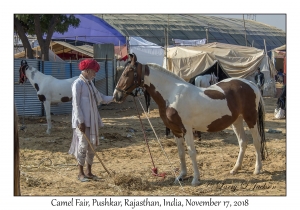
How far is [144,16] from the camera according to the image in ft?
129

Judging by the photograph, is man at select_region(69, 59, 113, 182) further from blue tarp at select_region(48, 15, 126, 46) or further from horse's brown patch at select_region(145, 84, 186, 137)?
blue tarp at select_region(48, 15, 126, 46)

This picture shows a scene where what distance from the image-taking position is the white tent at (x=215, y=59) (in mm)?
19172

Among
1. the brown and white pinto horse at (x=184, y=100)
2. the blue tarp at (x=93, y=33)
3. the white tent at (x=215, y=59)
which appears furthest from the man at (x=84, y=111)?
the blue tarp at (x=93, y=33)

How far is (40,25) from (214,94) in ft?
40.3

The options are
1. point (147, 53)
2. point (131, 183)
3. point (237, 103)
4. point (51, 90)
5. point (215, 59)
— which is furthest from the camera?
point (147, 53)

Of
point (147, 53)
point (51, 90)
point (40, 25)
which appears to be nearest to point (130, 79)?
point (51, 90)

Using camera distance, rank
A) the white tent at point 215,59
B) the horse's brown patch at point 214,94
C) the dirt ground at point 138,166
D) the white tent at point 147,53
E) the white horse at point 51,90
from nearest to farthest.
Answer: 1. the dirt ground at point 138,166
2. the horse's brown patch at point 214,94
3. the white horse at point 51,90
4. the white tent at point 215,59
5. the white tent at point 147,53

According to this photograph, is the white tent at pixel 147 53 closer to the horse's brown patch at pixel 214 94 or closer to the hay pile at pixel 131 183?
the horse's brown patch at pixel 214 94

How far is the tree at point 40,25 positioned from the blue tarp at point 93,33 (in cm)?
1094

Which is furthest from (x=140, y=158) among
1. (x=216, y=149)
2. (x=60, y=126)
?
(x=60, y=126)

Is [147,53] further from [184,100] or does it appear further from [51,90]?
[184,100]

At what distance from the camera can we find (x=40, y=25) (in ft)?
59.6

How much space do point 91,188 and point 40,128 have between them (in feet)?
22.7

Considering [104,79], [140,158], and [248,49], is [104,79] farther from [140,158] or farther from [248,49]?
[140,158]
